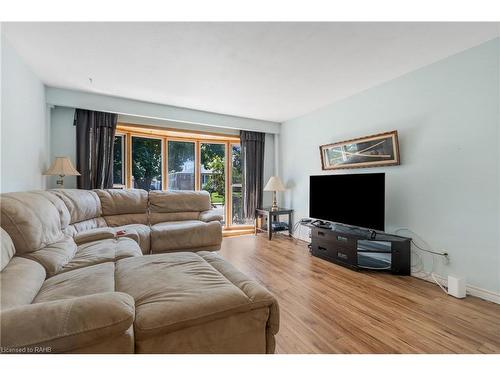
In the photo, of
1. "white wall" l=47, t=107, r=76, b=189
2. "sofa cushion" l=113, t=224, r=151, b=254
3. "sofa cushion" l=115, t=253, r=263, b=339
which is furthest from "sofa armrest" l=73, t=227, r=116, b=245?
"white wall" l=47, t=107, r=76, b=189

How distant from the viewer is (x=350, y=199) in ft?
9.89

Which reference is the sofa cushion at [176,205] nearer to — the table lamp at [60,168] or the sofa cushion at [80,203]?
the sofa cushion at [80,203]

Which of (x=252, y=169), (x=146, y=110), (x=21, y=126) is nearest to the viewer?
(x=21, y=126)

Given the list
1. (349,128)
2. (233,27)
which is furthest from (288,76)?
(349,128)

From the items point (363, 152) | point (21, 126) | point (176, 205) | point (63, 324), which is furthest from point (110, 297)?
point (363, 152)

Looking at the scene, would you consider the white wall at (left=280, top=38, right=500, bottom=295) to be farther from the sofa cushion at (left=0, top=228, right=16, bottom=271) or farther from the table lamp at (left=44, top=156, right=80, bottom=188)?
the table lamp at (left=44, top=156, right=80, bottom=188)

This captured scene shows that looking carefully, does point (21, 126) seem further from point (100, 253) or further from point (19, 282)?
point (19, 282)

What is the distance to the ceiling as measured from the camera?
1.86 meters

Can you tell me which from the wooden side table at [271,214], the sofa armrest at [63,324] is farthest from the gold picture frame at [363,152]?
the sofa armrest at [63,324]

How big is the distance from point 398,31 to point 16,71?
11.2 ft

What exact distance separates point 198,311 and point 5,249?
113cm

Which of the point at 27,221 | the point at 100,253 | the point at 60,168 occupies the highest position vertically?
the point at 60,168
